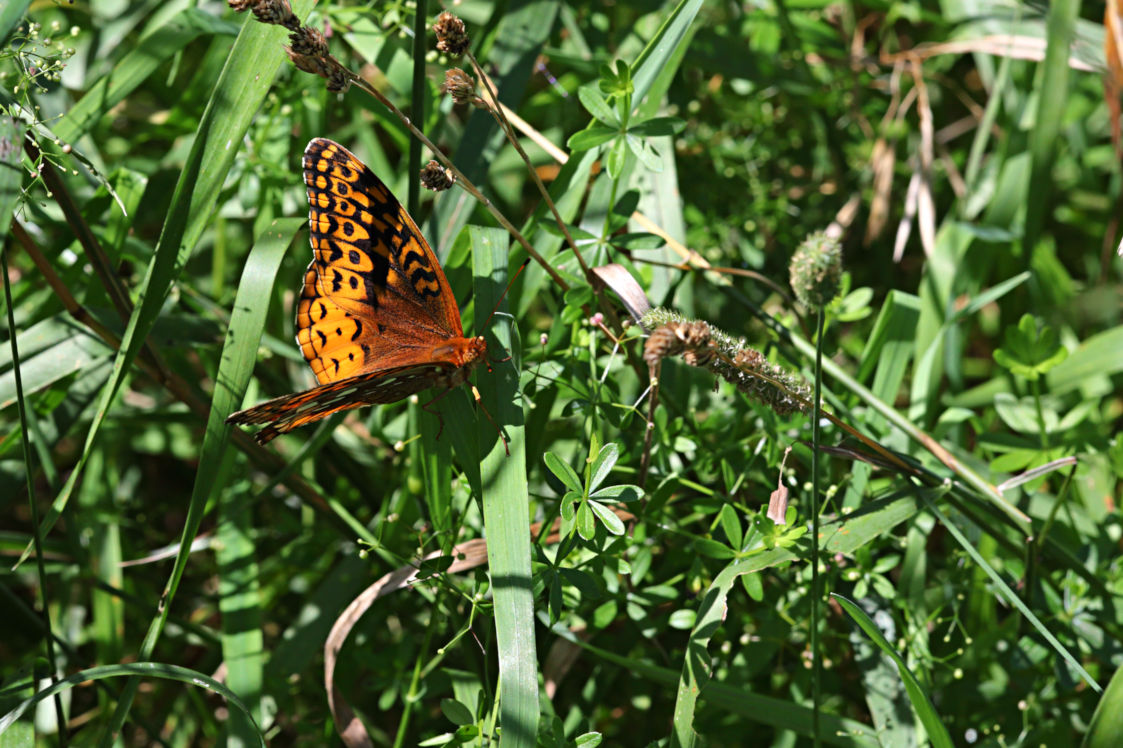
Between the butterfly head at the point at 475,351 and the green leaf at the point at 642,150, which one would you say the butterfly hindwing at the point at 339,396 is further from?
the green leaf at the point at 642,150

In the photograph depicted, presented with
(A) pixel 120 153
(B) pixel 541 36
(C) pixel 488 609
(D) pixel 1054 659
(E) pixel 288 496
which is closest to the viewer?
(C) pixel 488 609

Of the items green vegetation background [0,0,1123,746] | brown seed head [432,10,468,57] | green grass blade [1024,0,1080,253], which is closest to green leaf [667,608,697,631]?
green vegetation background [0,0,1123,746]

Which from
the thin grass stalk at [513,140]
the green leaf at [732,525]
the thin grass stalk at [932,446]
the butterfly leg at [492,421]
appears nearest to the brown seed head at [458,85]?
the thin grass stalk at [513,140]

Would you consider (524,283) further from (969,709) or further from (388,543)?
(969,709)

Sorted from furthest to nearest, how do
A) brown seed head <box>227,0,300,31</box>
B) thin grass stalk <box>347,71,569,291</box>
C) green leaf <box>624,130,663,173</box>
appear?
green leaf <box>624,130,663,173</box> → thin grass stalk <box>347,71,569,291</box> → brown seed head <box>227,0,300,31</box>

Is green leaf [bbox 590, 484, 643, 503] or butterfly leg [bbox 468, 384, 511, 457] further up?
butterfly leg [bbox 468, 384, 511, 457]

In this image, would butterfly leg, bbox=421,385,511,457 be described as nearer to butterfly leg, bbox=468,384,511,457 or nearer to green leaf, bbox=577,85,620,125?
butterfly leg, bbox=468,384,511,457

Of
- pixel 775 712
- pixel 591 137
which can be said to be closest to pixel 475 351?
pixel 591 137

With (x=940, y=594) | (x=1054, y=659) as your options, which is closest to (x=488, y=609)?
(x=940, y=594)
